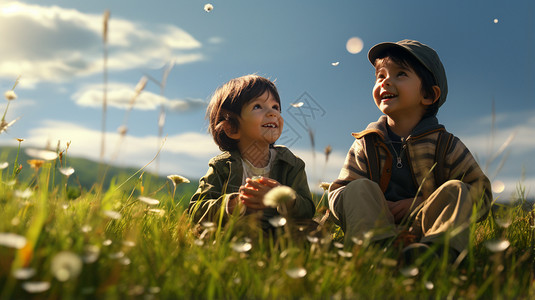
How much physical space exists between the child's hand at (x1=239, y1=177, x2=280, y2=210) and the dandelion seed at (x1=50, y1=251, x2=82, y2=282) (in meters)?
1.52

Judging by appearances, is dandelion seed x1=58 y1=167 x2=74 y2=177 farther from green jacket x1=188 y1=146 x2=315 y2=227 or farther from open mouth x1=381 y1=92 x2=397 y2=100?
open mouth x1=381 y1=92 x2=397 y2=100

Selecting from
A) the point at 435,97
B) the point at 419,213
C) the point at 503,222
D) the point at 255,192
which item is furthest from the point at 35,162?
the point at 435,97

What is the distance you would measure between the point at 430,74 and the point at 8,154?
129 inches

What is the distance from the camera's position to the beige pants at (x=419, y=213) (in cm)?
271

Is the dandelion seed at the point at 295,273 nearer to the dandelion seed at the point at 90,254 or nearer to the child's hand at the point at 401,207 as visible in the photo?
the dandelion seed at the point at 90,254

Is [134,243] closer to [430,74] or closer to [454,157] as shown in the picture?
[454,157]

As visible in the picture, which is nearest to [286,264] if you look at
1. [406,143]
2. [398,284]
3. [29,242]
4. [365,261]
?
[365,261]

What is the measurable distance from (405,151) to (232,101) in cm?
145

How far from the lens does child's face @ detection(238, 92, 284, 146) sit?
11.6 ft

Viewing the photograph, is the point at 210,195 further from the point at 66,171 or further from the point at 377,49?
the point at 377,49

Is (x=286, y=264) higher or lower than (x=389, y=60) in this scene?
lower

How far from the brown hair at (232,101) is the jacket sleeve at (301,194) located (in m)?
0.55

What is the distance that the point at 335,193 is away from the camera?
331 cm

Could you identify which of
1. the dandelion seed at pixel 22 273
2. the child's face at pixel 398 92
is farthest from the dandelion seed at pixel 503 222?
the dandelion seed at pixel 22 273
